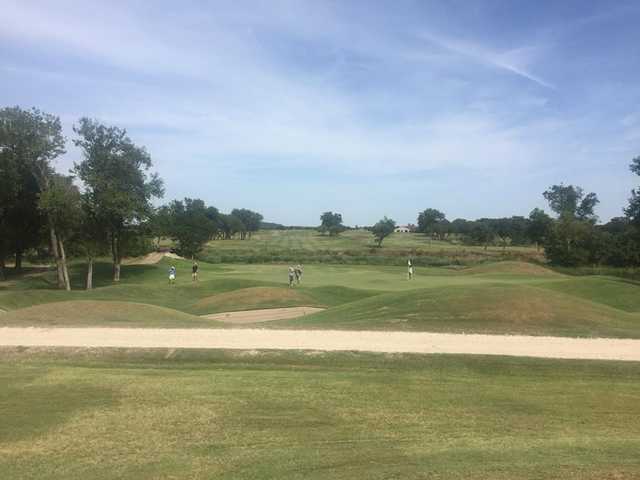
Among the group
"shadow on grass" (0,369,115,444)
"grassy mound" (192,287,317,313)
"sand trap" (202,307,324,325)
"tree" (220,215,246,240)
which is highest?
"tree" (220,215,246,240)

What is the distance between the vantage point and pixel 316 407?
1070cm

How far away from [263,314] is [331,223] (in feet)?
476

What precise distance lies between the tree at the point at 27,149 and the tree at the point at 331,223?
426ft

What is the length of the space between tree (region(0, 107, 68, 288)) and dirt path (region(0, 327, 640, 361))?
28.5m

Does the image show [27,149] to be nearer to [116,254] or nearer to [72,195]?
[72,195]

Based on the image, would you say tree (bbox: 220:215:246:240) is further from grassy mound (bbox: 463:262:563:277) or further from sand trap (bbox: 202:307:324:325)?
sand trap (bbox: 202:307:324:325)

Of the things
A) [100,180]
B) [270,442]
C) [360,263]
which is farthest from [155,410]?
[360,263]

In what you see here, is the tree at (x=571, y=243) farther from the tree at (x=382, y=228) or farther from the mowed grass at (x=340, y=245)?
the tree at (x=382, y=228)

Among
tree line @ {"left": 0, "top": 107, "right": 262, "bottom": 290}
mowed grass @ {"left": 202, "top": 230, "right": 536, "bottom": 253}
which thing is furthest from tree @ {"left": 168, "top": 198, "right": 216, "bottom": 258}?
tree line @ {"left": 0, "top": 107, "right": 262, "bottom": 290}

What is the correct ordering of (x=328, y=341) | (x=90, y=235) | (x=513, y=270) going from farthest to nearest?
1. (x=513, y=270)
2. (x=90, y=235)
3. (x=328, y=341)

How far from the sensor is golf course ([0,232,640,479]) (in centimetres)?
791

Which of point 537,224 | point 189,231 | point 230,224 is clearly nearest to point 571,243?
point 537,224

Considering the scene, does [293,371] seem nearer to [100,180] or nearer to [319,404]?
[319,404]

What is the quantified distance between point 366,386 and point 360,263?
65.6 metres
